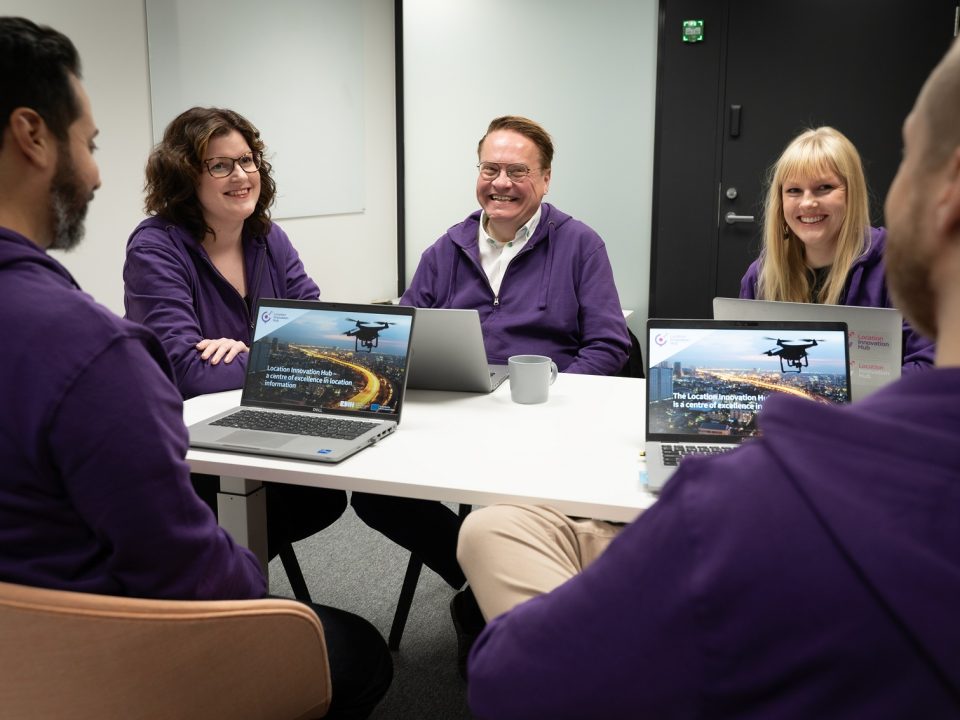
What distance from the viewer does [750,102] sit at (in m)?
4.15

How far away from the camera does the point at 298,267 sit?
8.41ft

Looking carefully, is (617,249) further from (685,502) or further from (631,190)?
(685,502)

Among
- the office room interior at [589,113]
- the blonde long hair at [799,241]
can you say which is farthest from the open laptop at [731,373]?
the office room interior at [589,113]

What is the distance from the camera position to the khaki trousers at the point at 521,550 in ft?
3.67

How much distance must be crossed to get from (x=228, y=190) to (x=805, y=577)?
2084 millimetres

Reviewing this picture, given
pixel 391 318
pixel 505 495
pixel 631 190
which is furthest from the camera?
pixel 631 190

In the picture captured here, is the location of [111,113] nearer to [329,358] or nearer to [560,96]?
[329,358]

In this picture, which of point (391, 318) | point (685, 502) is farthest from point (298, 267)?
point (685, 502)

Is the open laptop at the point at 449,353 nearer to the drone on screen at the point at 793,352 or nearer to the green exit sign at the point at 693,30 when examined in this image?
the drone on screen at the point at 793,352

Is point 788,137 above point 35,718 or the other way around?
above

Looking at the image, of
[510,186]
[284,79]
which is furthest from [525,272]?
[284,79]

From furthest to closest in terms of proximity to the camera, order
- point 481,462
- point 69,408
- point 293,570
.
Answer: point 293,570 → point 481,462 → point 69,408

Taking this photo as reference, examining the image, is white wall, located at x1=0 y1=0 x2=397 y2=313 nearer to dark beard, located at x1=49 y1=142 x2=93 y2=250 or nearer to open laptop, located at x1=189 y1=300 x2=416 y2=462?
open laptop, located at x1=189 y1=300 x2=416 y2=462

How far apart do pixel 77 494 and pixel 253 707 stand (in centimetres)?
37
